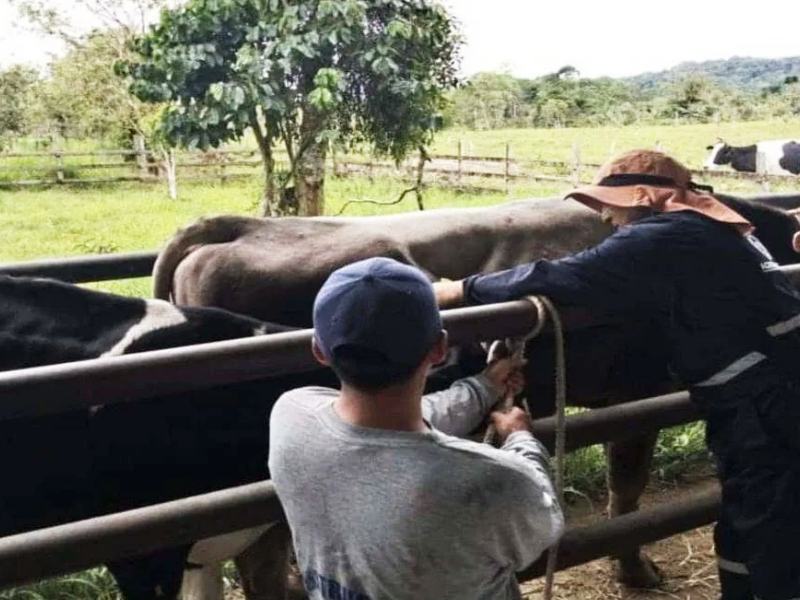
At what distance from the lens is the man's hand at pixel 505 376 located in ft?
5.69

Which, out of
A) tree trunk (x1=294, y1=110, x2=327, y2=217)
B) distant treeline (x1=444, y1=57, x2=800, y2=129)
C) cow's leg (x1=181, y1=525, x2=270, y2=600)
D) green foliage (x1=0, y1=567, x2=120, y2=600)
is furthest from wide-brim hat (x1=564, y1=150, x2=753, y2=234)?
distant treeline (x1=444, y1=57, x2=800, y2=129)

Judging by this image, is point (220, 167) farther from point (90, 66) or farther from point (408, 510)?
point (408, 510)

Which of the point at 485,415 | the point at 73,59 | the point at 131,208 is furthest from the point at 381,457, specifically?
the point at 73,59

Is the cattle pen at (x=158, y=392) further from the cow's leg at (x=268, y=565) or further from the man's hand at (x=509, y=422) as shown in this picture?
the cow's leg at (x=268, y=565)

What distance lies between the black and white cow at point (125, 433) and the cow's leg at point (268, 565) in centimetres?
12

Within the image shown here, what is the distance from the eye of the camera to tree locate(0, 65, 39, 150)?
15.5 m

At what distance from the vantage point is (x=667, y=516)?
2395 millimetres

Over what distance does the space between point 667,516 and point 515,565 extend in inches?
45.2

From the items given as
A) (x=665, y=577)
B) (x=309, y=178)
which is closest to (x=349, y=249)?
(x=665, y=577)

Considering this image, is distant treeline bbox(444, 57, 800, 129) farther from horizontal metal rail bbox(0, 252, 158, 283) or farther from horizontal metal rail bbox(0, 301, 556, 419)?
horizontal metal rail bbox(0, 301, 556, 419)

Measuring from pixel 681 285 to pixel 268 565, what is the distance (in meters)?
1.17

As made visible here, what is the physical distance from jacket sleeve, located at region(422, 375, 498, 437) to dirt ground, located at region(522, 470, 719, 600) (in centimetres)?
154

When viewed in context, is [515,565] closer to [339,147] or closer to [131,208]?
[339,147]

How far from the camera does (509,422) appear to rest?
158 cm
